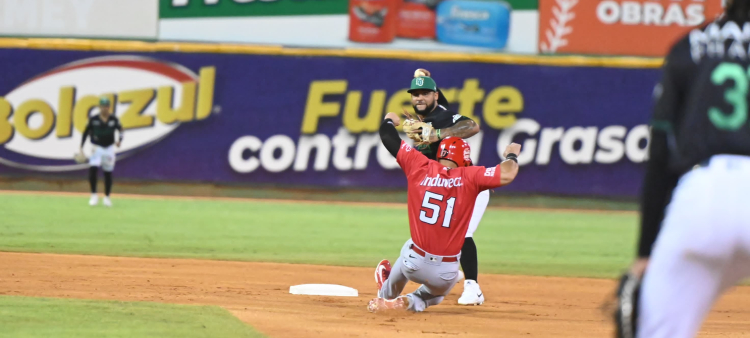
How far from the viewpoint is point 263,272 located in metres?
9.80

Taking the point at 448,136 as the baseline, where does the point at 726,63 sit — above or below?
above

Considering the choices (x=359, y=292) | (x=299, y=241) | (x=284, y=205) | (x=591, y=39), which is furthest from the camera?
(x=591, y=39)

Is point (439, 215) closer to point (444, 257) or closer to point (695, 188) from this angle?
point (444, 257)

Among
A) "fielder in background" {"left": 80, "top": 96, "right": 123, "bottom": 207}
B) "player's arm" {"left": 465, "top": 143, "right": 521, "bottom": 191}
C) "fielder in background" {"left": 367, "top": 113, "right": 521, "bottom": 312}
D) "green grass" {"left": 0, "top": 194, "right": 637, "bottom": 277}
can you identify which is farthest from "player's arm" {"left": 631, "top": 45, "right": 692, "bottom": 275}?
"fielder in background" {"left": 80, "top": 96, "right": 123, "bottom": 207}

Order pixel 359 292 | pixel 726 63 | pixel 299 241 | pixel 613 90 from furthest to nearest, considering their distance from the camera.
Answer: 1. pixel 613 90
2. pixel 299 241
3. pixel 359 292
4. pixel 726 63

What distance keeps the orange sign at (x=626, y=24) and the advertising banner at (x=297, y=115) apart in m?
6.75

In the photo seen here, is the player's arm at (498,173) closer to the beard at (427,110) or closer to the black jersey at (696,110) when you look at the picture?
the beard at (427,110)

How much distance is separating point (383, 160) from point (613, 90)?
5001 mm

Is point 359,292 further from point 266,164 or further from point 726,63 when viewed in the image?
point 266,164

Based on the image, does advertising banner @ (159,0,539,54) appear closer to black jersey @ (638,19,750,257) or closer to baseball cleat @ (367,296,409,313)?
baseball cleat @ (367,296,409,313)

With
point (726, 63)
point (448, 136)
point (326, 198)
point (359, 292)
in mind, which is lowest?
point (326, 198)

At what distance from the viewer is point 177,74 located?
20.5 metres

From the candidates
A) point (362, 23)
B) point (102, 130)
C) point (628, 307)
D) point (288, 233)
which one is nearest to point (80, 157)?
point (102, 130)

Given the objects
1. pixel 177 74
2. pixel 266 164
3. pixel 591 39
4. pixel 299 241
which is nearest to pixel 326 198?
pixel 266 164
